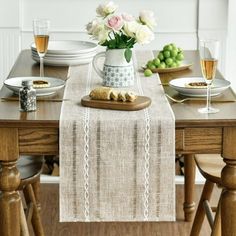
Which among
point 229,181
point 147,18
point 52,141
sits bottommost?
point 229,181

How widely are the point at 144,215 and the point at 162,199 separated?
0.08 metres

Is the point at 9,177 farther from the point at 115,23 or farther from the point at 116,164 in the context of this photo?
the point at 115,23

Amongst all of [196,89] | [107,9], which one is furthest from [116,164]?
[107,9]

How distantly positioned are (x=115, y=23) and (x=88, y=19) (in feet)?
4.70

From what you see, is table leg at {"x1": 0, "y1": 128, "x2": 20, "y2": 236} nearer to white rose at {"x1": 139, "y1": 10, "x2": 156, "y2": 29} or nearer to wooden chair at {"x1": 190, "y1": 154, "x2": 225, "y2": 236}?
white rose at {"x1": 139, "y1": 10, "x2": 156, "y2": 29}

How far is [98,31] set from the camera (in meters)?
2.77

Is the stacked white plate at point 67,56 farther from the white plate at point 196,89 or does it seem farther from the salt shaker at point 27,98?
the salt shaker at point 27,98

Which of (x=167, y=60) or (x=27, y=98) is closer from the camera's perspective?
(x=27, y=98)

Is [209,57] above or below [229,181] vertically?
above

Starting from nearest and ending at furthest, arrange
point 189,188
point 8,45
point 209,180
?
point 209,180
point 189,188
point 8,45

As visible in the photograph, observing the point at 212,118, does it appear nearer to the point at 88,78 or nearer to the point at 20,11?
the point at 88,78

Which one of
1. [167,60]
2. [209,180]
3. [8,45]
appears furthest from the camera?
[8,45]

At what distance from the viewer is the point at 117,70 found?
9.44 feet

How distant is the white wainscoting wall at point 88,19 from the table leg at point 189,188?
2.31 ft
